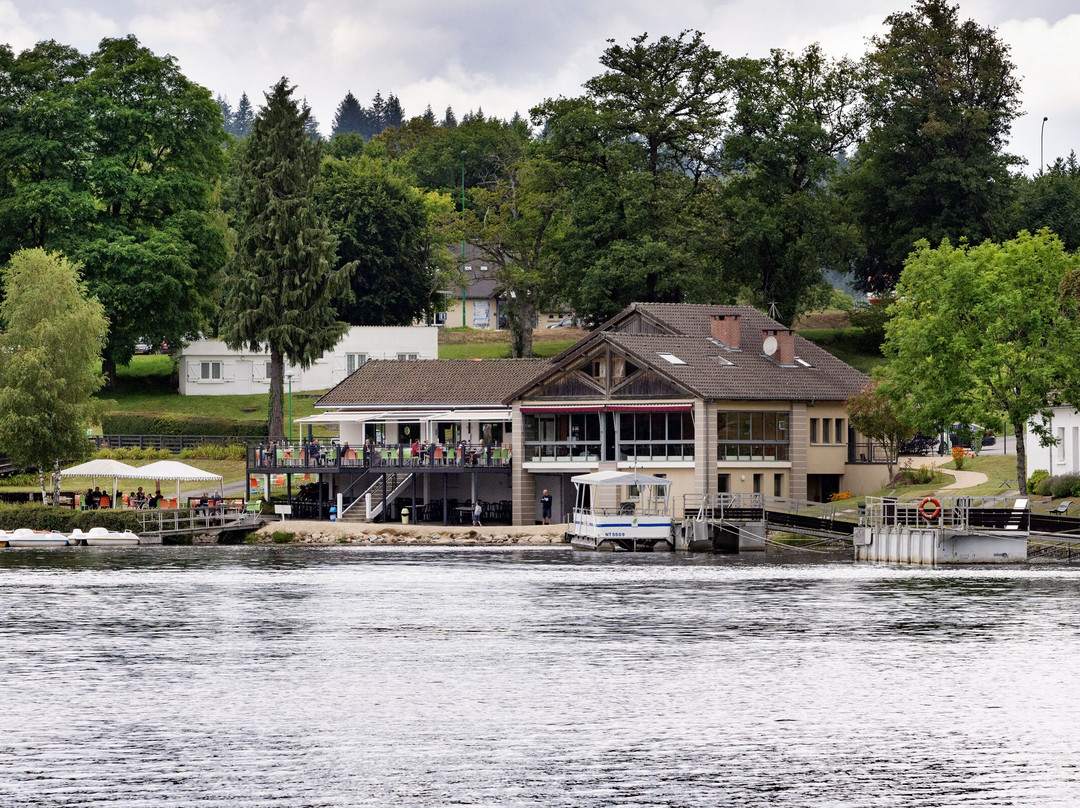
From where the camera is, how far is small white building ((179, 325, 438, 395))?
11188cm

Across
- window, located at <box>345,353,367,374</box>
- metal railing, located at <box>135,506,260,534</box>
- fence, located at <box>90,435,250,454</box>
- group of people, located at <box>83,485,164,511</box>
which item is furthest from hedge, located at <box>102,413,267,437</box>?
metal railing, located at <box>135,506,260,534</box>

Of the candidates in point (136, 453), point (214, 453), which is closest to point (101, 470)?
point (136, 453)

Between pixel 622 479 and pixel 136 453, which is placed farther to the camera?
pixel 136 453

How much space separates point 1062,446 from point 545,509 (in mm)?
22427

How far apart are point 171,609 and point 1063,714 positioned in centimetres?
2620

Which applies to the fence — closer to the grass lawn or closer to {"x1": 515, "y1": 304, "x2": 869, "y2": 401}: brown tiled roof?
{"x1": 515, "y1": 304, "x2": 869, "y2": 401}: brown tiled roof

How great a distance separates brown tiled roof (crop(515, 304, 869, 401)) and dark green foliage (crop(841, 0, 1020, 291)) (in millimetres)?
24558

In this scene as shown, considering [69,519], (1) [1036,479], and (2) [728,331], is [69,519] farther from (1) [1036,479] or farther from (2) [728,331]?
(1) [1036,479]

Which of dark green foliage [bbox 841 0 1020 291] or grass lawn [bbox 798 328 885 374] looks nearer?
dark green foliage [bbox 841 0 1020 291]

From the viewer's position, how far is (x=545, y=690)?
112ft

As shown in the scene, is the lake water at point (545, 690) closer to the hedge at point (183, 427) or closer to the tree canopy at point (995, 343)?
the tree canopy at point (995, 343)

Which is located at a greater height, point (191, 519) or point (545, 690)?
point (191, 519)

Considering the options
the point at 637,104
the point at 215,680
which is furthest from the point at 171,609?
the point at 637,104

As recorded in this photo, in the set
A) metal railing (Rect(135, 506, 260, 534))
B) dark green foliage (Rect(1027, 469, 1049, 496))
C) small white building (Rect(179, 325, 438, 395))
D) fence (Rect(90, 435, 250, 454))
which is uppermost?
small white building (Rect(179, 325, 438, 395))
